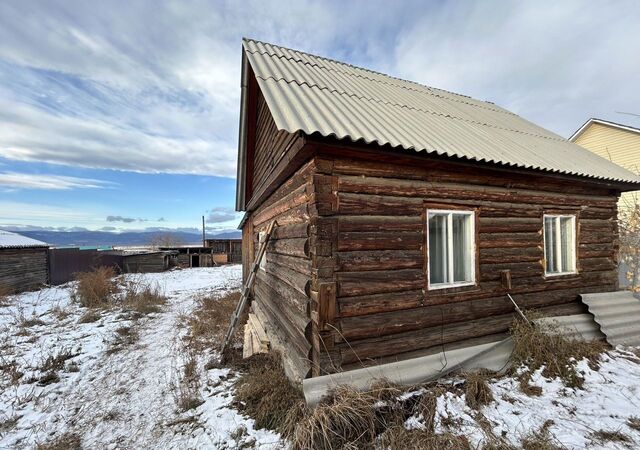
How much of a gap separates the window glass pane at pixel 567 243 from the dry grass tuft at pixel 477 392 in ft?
12.4

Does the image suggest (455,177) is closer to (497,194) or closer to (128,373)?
(497,194)

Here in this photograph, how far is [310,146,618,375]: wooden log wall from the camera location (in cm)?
389

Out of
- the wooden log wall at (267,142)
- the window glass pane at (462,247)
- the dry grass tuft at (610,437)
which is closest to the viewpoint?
the dry grass tuft at (610,437)

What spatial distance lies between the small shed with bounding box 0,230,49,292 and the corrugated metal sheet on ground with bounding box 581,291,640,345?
→ 2251 cm

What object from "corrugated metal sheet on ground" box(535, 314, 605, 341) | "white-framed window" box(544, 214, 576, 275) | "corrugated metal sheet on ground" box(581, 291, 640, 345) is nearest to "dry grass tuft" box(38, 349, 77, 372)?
"corrugated metal sheet on ground" box(535, 314, 605, 341)

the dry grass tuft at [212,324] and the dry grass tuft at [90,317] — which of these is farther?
the dry grass tuft at [90,317]

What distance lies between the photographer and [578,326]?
5.97m

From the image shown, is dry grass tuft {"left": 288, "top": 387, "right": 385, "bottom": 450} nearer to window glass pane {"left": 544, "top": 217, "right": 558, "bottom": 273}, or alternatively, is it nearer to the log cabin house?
the log cabin house

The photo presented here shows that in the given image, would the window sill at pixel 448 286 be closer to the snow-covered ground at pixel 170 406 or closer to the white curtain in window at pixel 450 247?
the white curtain in window at pixel 450 247

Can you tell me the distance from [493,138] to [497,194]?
169cm

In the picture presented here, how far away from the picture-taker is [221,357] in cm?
576

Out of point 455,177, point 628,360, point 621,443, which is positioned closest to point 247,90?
point 455,177

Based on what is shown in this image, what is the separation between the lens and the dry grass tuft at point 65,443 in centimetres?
359

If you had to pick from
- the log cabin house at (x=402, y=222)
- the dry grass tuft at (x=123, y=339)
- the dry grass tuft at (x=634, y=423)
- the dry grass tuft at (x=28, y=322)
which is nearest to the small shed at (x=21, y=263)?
the dry grass tuft at (x=28, y=322)
